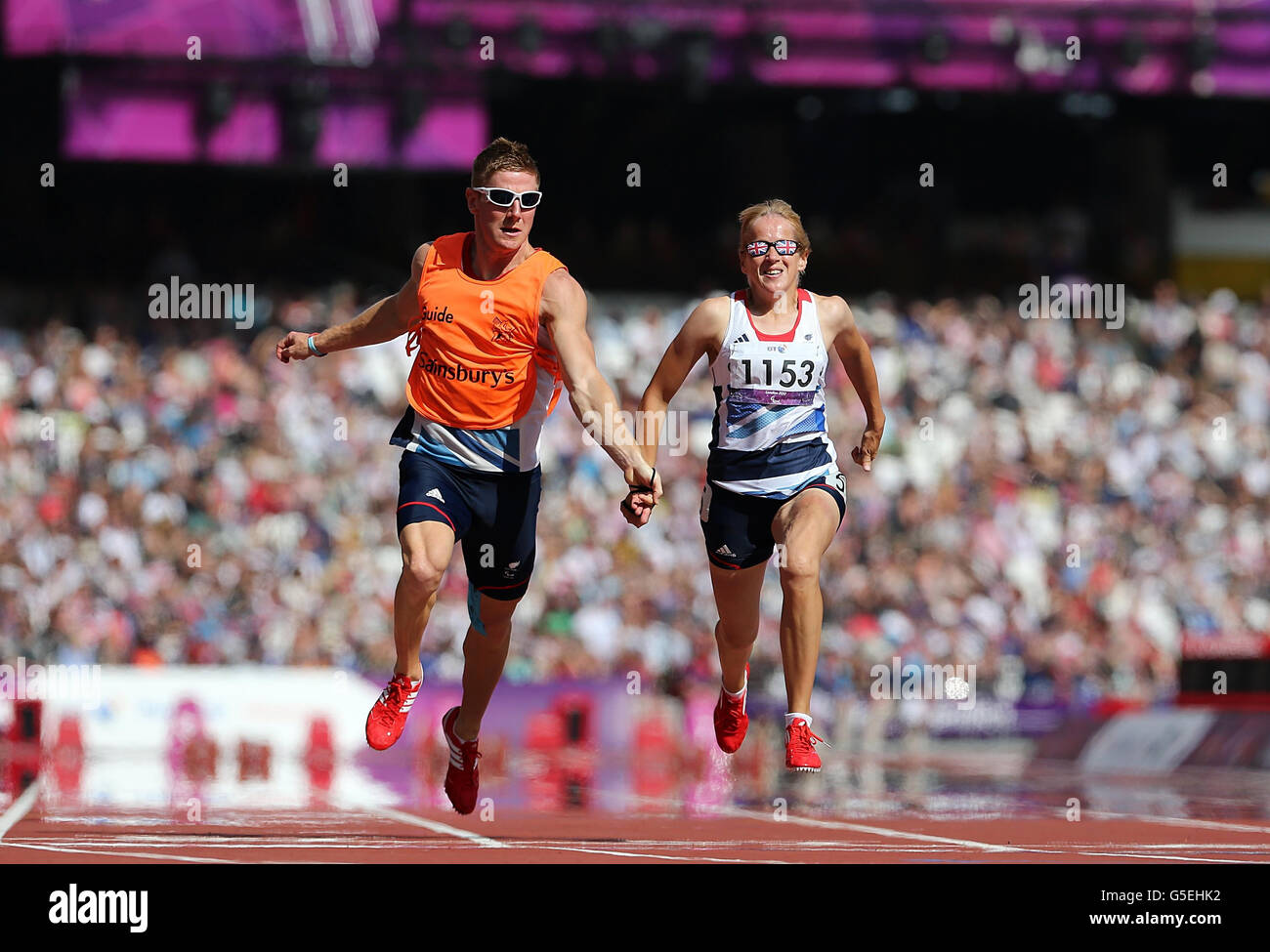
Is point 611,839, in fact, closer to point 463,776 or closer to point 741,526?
point 463,776

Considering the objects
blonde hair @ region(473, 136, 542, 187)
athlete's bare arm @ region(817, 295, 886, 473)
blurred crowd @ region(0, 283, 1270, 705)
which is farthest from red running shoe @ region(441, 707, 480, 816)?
blurred crowd @ region(0, 283, 1270, 705)

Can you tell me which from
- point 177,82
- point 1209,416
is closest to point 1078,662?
point 1209,416

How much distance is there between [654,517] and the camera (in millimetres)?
25312

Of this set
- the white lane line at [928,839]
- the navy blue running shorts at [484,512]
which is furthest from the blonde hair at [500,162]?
the white lane line at [928,839]

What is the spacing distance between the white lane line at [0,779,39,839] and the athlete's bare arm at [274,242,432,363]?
9.50 ft

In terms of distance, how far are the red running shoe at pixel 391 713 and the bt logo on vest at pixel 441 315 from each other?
1.79m

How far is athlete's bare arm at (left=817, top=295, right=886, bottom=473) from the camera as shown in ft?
34.8

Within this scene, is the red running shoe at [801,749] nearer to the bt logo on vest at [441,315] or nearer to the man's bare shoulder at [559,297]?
the man's bare shoulder at [559,297]

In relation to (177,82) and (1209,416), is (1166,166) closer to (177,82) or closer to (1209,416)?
(1209,416)

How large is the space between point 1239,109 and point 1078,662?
41.9 ft

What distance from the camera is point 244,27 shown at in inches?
1063

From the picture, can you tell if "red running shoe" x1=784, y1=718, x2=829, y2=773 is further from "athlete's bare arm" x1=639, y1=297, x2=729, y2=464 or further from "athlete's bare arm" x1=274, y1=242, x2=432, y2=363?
"athlete's bare arm" x1=274, y1=242, x2=432, y2=363

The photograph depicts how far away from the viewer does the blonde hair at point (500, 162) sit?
9.70 m

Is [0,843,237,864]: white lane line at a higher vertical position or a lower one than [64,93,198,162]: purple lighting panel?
lower
